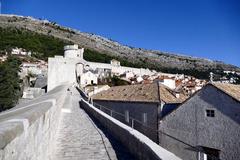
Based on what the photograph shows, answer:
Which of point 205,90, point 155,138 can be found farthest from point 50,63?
point 205,90

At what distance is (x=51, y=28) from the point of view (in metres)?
164

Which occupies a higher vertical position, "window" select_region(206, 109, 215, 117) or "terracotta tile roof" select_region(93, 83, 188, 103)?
"terracotta tile roof" select_region(93, 83, 188, 103)

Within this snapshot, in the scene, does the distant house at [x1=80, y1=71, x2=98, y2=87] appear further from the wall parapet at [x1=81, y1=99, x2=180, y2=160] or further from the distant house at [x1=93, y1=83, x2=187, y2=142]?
the wall parapet at [x1=81, y1=99, x2=180, y2=160]

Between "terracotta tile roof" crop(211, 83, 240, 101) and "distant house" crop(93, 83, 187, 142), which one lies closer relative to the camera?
"terracotta tile roof" crop(211, 83, 240, 101)

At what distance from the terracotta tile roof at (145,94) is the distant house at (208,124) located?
396 cm

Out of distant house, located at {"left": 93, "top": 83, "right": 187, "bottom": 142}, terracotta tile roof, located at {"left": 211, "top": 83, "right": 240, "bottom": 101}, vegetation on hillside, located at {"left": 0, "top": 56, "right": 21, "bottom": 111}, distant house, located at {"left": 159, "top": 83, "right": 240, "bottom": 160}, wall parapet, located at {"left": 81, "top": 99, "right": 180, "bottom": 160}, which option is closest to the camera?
wall parapet, located at {"left": 81, "top": 99, "right": 180, "bottom": 160}

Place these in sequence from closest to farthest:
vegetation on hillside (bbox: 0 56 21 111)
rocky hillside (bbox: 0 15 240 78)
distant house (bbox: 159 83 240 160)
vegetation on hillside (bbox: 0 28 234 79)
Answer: distant house (bbox: 159 83 240 160) → vegetation on hillside (bbox: 0 56 21 111) → vegetation on hillside (bbox: 0 28 234 79) → rocky hillside (bbox: 0 15 240 78)

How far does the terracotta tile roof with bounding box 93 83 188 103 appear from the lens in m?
28.5

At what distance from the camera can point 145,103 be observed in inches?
1124

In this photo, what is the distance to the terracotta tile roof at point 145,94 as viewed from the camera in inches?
1121

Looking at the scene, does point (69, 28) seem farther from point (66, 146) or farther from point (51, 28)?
point (66, 146)

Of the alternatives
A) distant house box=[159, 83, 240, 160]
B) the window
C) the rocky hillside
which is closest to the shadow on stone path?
distant house box=[159, 83, 240, 160]

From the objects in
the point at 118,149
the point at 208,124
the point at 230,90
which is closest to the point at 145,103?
the point at 208,124

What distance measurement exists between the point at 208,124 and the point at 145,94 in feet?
31.7
